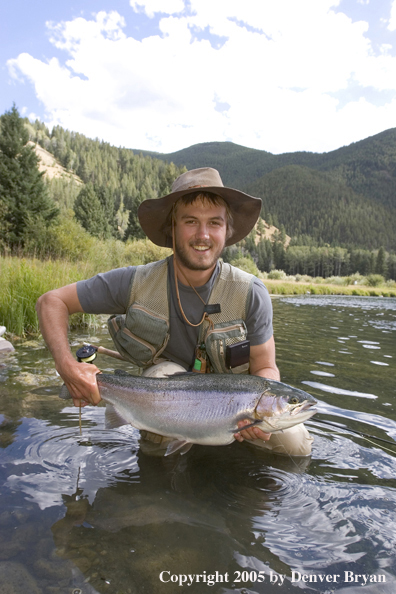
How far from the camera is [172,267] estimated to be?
165 inches

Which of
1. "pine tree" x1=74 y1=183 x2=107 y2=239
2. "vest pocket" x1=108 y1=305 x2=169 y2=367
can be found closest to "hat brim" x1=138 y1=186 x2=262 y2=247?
"vest pocket" x1=108 y1=305 x2=169 y2=367

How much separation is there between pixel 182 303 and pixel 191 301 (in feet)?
0.30

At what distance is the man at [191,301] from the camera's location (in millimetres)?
3799

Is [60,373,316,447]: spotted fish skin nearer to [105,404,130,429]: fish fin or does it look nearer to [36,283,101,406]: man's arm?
[105,404,130,429]: fish fin

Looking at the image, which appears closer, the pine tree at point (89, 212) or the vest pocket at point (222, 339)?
the vest pocket at point (222, 339)

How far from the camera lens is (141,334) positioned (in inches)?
157

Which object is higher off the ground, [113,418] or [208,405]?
[208,405]

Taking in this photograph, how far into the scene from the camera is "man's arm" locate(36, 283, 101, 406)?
10.7 feet

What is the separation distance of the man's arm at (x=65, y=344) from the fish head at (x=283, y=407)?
1330 mm

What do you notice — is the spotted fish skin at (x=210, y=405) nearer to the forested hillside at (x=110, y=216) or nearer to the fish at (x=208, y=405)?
the fish at (x=208, y=405)

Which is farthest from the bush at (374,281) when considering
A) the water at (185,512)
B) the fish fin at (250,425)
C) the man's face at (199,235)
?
the fish fin at (250,425)

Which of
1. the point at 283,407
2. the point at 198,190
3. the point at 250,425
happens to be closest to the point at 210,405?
the point at 250,425

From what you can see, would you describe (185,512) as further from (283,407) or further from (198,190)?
(198,190)

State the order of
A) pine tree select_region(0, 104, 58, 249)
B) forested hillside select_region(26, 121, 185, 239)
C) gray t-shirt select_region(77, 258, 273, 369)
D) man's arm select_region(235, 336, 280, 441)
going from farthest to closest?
forested hillside select_region(26, 121, 185, 239)
pine tree select_region(0, 104, 58, 249)
gray t-shirt select_region(77, 258, 273, 369)
man's arm select_region(235, 336, 280, 441)
